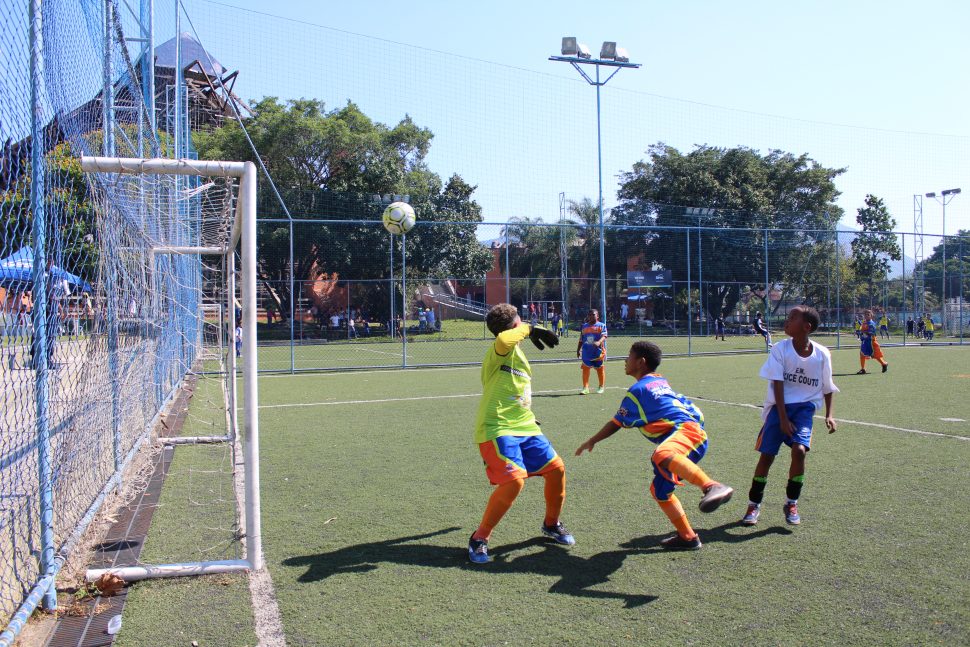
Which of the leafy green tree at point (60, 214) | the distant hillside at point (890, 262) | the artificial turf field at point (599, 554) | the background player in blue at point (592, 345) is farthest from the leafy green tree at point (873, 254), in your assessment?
the leafy green tree at point (60, 214)

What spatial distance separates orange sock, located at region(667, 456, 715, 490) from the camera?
4.00 m

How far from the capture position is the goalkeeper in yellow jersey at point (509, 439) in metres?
4.27

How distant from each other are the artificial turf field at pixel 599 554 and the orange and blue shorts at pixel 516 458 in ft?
1.67

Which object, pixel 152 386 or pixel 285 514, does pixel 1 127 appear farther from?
pixel 152 386

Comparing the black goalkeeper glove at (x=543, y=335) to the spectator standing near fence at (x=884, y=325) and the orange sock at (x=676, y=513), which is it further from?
the spectator standing near fence at (x=884, y=325)

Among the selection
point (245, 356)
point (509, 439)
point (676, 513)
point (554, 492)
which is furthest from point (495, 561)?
point (245, 356)

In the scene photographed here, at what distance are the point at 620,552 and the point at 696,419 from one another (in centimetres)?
96

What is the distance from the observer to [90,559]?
4.34 m

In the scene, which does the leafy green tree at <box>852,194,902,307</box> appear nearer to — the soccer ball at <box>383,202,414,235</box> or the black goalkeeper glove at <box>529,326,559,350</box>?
the soccer ball at <box>383,202,414,235</box>

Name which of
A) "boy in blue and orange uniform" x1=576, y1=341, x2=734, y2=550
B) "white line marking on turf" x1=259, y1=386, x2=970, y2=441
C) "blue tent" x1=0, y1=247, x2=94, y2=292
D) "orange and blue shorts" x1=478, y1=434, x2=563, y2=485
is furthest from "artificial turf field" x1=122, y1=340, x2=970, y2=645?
"blue tent" x1=0, y1=247, x2=94, y2=292

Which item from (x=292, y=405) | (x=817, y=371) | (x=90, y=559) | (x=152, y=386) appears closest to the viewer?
(x=90, y=559)

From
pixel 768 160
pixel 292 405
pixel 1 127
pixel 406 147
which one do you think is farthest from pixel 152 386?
pixel 768 160

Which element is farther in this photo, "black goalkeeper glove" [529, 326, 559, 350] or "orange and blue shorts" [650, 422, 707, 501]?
"black goalkeeper glove" [529, 326, 559, 350]

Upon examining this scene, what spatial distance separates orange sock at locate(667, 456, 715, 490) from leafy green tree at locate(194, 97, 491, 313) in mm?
16203
